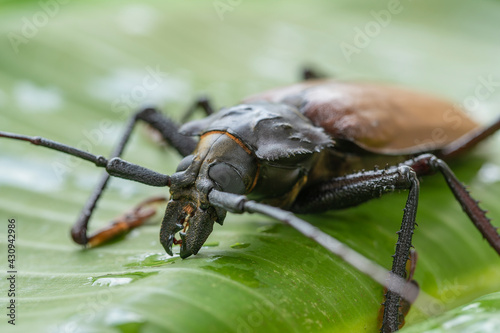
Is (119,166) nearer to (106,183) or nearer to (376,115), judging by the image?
(106,183)

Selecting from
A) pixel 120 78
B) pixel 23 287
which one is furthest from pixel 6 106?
pixel 23 287

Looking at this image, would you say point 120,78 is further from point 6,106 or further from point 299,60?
point 299,60

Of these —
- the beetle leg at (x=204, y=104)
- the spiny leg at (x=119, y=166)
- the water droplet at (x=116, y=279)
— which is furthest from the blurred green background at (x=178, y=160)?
the beetle leg at (x=204, y=104)

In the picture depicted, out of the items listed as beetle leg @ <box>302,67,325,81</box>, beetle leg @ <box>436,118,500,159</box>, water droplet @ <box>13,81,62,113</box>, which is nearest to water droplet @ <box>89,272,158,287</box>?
beetle leg @ <box>436,118,500,159</box>

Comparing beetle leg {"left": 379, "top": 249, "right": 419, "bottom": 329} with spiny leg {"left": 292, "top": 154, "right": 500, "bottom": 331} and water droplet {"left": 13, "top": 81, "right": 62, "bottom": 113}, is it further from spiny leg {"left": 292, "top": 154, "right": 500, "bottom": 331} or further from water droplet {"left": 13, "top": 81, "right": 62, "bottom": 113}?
water droplet {"left": 13, "top": 81, "right": 62, "bottom": 113}

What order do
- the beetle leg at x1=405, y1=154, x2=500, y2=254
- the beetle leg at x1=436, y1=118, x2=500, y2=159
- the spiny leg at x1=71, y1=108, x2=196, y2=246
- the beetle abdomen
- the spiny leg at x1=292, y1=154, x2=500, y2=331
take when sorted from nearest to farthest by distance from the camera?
the spiny leg at x1=292, y1=154, x2=500, y2=331 < the beetle leg at x1=405, y1=154, x2=500, y2=254 < the spiny leg at x1=71, y1=108, x2=196, y2=246 < the beetle abdomen < the beetle leg at x1=436, y1=118, x2=500, y2=159

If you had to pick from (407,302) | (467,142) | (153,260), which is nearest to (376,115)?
(467,142)
